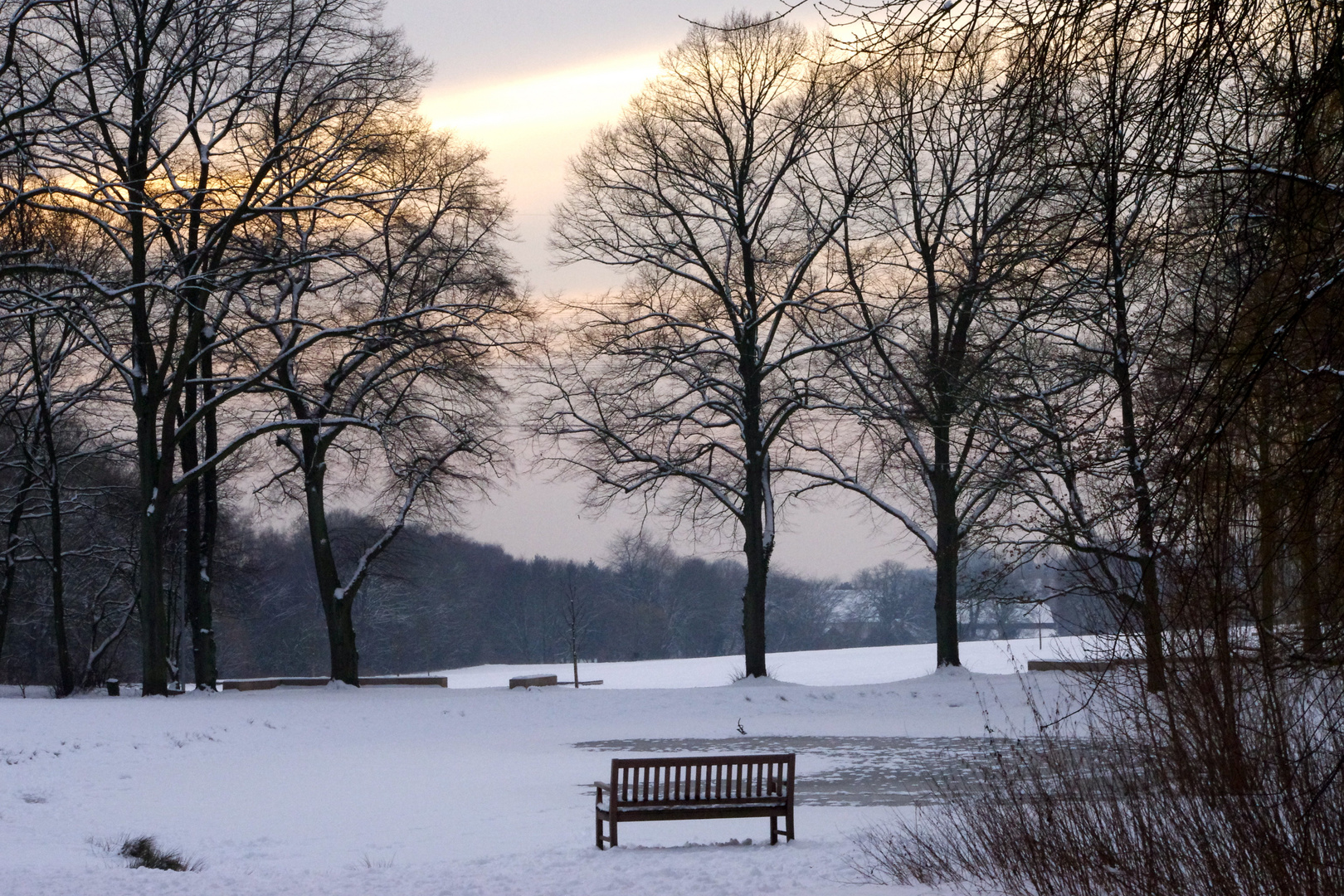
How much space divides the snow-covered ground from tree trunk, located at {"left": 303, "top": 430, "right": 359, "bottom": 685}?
1.79 meters

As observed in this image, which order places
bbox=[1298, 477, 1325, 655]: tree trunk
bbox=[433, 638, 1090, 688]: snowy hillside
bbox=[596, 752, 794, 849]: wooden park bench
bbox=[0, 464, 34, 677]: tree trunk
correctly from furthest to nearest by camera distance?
bbox=[433, 638, 1090, 688]: snowy hillside, bbox=[0, 464, 34, 677]: tree trunk, bbox=[596, 752, 794, 849]: wooden park bench, bbox=[1298, 477, 1325, 655]: tree trunk

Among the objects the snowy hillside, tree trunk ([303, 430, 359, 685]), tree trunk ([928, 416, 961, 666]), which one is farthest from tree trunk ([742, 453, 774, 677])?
tree trunk ([303, 430, 359, 685])

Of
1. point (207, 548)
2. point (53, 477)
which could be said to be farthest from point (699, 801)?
point (53, 477)

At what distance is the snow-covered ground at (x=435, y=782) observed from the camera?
9.41 metres

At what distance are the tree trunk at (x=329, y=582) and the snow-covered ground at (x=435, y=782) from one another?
1788mm

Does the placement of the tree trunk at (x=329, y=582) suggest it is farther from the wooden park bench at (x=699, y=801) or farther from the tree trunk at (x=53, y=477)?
the wooden park bench at (x=699, y=801)

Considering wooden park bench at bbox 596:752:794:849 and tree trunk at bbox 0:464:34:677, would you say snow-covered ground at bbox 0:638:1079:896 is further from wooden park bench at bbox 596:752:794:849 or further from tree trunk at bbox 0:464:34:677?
tree trunk at bbox 0:464:34:677

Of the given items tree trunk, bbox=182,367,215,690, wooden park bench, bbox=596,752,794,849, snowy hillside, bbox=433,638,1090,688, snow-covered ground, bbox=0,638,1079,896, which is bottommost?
snowy hillside, bbox=433,638,1090,688

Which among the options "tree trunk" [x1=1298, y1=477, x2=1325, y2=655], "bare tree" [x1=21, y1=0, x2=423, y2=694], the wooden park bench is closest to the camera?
"tree trunk" [x1=1298, y1=477, x2=1325, y2=655]

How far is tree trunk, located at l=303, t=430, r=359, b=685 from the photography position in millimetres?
27969

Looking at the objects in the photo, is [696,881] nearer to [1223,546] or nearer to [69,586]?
[1223,546]

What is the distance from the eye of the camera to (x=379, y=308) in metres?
26.0

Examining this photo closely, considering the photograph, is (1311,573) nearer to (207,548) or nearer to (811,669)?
(207,548)

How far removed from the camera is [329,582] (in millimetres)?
28000
